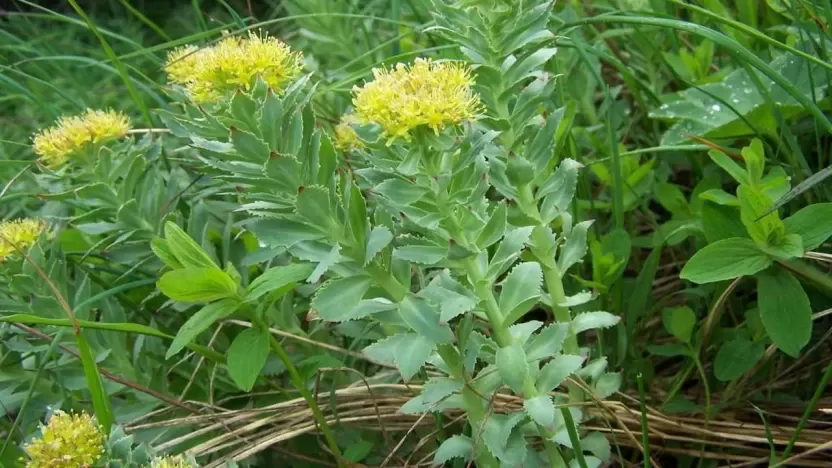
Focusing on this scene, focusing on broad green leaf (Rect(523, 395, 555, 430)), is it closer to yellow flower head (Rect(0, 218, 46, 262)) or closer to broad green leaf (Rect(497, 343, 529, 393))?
broad green leaf (Rect(497, 343, 529, 393))

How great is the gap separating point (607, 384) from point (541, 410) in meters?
0.24

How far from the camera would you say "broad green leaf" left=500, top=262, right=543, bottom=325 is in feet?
3.55

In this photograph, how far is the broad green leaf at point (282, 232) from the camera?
1.02 meters

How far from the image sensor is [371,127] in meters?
1.08

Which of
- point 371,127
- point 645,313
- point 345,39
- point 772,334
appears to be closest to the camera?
point 371,127

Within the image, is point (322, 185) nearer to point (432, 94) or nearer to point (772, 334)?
point (432, 94)

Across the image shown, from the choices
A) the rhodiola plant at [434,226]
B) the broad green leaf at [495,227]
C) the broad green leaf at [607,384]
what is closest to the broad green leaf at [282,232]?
the rhodiola plant at [434,226]

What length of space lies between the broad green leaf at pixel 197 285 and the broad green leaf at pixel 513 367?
16.8 inches

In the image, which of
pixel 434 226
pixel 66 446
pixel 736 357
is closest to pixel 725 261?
pixel 736 357

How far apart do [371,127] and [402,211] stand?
0.44 feet

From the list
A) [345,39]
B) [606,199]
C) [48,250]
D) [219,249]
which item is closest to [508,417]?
[606,199]

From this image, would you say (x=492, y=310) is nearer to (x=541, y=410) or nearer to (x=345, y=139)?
(x=541, y=410)

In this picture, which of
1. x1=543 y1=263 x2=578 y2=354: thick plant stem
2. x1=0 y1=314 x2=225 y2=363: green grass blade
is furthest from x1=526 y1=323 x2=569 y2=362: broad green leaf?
x1=0 y1=314 x2=225 y2=363: green grass blade

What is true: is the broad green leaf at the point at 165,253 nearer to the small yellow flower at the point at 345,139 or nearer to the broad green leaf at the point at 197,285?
the broad green leaf at the point at 197,285
